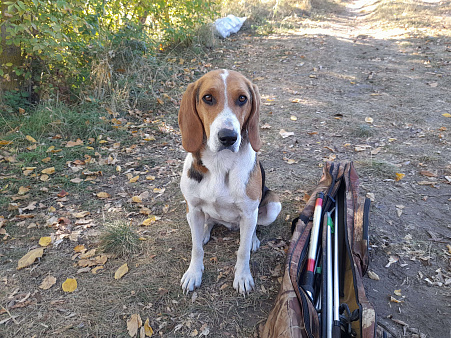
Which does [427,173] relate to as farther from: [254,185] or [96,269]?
[96,269]

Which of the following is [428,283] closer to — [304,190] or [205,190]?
[304,190]

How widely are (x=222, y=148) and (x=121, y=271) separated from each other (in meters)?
1.59

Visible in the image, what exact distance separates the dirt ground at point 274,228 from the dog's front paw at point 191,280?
8 cm

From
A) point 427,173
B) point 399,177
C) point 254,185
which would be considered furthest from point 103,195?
point 427,173

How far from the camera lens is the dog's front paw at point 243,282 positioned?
262 cm

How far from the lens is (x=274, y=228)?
3365 millimetres

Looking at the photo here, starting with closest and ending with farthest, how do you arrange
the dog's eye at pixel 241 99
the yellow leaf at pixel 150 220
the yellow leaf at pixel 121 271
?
the dog's eye at pixel 241 99, the yellow leaf at pixel 121 271, the yellow leaf at pixel 150 220

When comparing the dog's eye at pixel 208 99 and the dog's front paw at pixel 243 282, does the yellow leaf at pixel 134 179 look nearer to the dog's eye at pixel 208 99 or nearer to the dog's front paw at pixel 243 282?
the dog's front paw at pixel 243 282

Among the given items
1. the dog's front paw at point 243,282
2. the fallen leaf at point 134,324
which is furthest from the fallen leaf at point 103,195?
the dog's front paw at point 243,282

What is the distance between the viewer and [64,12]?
4605 millimetres

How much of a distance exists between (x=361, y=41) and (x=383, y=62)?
2878 mm

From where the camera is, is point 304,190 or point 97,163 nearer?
point 304,190

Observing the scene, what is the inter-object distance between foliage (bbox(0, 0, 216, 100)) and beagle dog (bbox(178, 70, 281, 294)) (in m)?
3.02

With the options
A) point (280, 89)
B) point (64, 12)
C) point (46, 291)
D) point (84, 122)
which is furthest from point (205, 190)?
point (280, 89)
